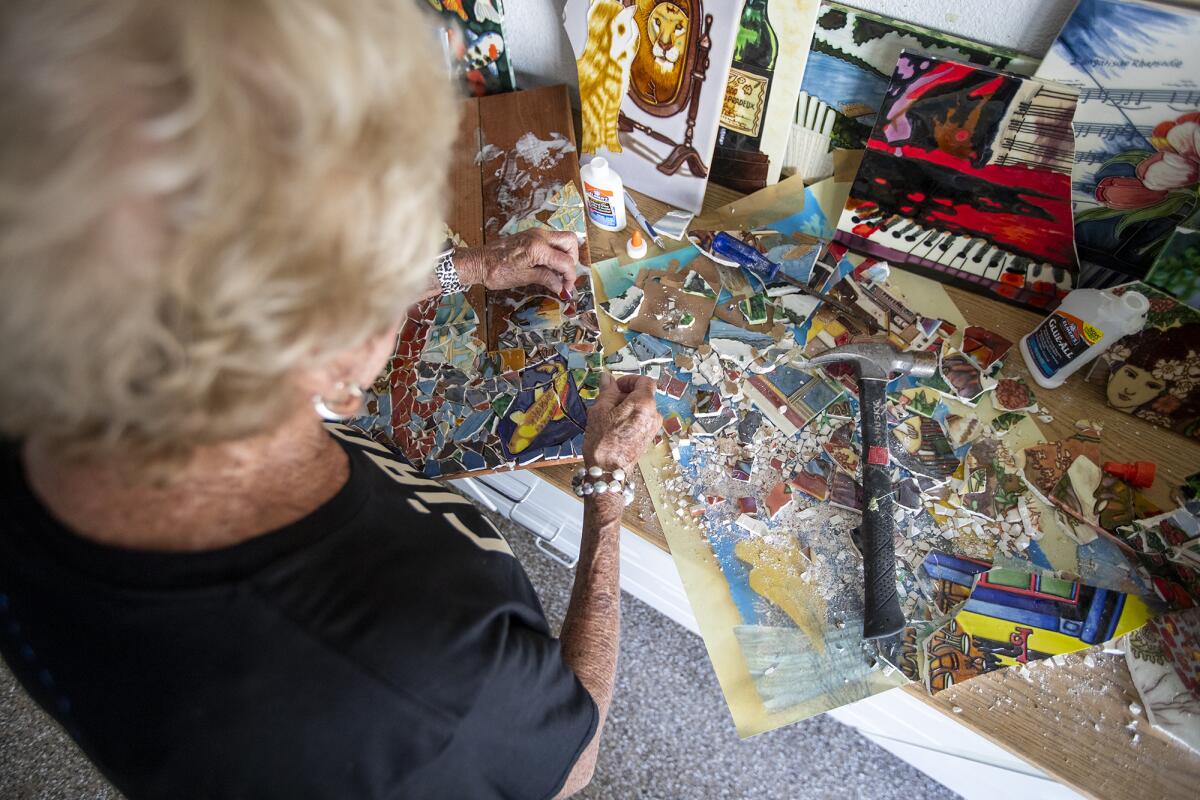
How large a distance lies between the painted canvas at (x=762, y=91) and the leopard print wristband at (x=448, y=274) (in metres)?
0.56

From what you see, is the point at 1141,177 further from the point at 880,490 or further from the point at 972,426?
the point at 880,490

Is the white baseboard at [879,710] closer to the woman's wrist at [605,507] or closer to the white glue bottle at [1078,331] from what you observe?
the woman's wrist at [605,507]

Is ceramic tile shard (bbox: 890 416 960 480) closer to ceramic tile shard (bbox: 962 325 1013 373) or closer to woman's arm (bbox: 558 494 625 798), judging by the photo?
ceramic tile shard (bbox: 962 325 1013 373)

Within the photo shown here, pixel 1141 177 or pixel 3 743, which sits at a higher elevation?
pixel 1141 177

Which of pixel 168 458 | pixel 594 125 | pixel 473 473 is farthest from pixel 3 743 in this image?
pixel 594 125

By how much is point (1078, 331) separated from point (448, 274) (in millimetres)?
1058

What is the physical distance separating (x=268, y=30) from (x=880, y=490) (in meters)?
0.95

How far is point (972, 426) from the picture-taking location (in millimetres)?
1082

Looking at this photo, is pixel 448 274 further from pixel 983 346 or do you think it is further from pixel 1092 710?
pixel 1092 710

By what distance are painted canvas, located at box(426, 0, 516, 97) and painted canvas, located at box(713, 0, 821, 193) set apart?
20.0 inches

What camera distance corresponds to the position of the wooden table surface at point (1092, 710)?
86 centimetres

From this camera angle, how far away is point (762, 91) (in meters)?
1.13

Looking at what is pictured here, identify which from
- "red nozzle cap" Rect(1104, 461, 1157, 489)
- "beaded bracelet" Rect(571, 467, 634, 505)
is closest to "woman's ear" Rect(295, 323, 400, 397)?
"beaded bracelet" Rect(571, 467, 634, 505)

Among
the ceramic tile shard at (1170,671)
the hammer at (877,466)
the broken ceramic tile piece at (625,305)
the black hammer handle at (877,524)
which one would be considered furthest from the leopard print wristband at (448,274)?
the ceramic tile shard at (1170,671)
